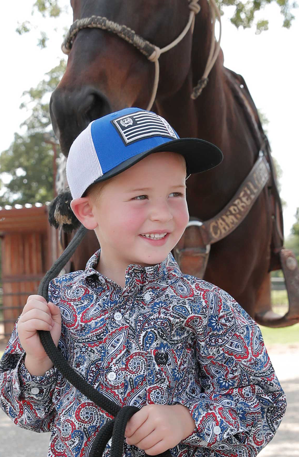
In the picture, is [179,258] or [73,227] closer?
[73,227]

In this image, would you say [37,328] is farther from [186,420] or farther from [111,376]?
[186,420]

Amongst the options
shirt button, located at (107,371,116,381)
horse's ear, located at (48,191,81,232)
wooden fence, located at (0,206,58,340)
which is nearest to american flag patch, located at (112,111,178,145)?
horse's ear, located at (48,191,81,232)

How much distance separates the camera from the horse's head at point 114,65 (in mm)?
1758

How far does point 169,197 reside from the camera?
115cm

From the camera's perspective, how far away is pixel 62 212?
1.47m

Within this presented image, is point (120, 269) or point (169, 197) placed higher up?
point (169, 197)

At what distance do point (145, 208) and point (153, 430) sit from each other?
45 cm

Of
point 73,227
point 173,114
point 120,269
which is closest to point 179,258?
point 173,114

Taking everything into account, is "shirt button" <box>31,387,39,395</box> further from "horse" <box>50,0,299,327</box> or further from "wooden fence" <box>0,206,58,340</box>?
"wooden fence" <box>0,206,58,340</box>

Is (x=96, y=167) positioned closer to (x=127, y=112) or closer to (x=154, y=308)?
→ (x=127, y=112)

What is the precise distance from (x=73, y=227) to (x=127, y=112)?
0.47m

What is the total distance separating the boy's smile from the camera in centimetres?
111

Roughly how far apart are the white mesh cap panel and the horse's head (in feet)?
1.90

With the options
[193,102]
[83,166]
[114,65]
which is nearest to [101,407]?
[83,166]
